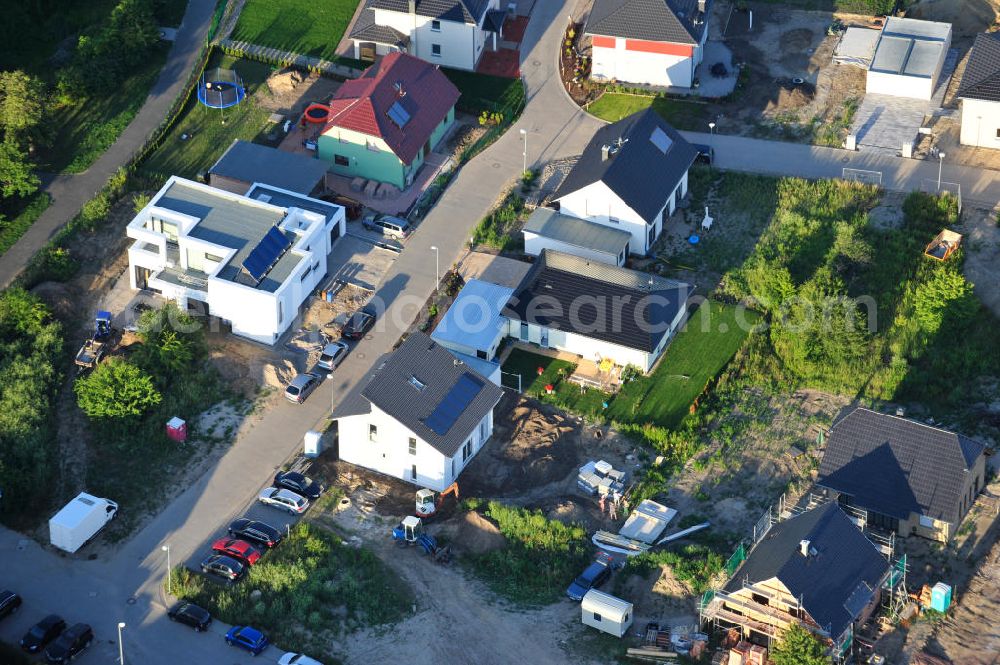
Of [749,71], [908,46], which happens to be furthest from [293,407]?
[908,46]

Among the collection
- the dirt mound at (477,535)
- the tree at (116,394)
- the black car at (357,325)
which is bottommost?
the dirt mound at (477,535)

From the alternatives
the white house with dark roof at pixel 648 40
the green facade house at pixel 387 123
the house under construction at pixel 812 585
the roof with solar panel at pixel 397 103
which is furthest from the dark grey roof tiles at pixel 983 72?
the house under construction at pixel 812 585

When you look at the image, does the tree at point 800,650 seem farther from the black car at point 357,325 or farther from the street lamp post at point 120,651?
the black car at point 357,325

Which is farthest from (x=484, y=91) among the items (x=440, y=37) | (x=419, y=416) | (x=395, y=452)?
(x=395, y=452)

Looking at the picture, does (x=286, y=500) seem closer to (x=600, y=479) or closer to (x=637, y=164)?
(x=600, y=479)

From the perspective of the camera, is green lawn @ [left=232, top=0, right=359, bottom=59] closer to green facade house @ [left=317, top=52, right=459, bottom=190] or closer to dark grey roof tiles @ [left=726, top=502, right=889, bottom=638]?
green facade house @ [left=317, top=52, right=459, bottom=190]

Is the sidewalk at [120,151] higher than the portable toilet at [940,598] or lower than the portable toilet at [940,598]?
higher

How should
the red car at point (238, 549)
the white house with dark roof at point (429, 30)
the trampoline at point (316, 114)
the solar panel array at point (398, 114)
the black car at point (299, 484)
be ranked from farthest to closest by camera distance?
the white house with dark roof at point (429, 30)
the trampoline at point (316, 114)
the solar panel array at point (398, 114)
the black car at point (299, 484)
the red car at point (238, 549)
